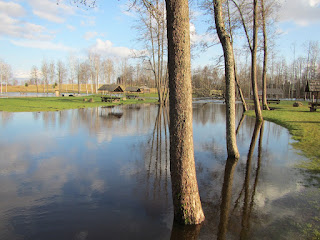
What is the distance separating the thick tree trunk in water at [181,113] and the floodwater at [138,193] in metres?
0.42

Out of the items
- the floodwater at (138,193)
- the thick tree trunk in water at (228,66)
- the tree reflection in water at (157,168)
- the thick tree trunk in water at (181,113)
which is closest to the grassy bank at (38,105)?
the floodwater at (138,193)

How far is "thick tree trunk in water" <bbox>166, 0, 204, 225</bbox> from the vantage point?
3785 millimetres

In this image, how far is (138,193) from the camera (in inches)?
207

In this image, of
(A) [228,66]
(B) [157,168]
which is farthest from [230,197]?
(A) [228,66]

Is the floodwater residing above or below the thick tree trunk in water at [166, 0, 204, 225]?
below

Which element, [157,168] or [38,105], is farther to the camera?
[38,105]

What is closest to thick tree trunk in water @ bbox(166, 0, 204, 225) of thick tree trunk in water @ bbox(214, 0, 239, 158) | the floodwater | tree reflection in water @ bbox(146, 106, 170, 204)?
the floodwater

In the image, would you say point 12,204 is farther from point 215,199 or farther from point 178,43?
point 178,43

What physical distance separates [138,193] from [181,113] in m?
2.48

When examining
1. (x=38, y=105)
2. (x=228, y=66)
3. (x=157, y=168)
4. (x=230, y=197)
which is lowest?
(x=230, y=197)

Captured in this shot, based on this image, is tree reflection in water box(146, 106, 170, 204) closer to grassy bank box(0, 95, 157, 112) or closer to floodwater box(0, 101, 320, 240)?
floodwater box(0, 101, 320, 240)

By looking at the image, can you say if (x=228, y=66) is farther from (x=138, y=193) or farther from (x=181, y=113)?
(x=138, y=193)

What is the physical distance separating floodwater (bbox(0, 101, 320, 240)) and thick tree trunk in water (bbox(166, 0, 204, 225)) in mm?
420

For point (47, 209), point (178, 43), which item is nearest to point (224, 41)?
point (178, 43)
